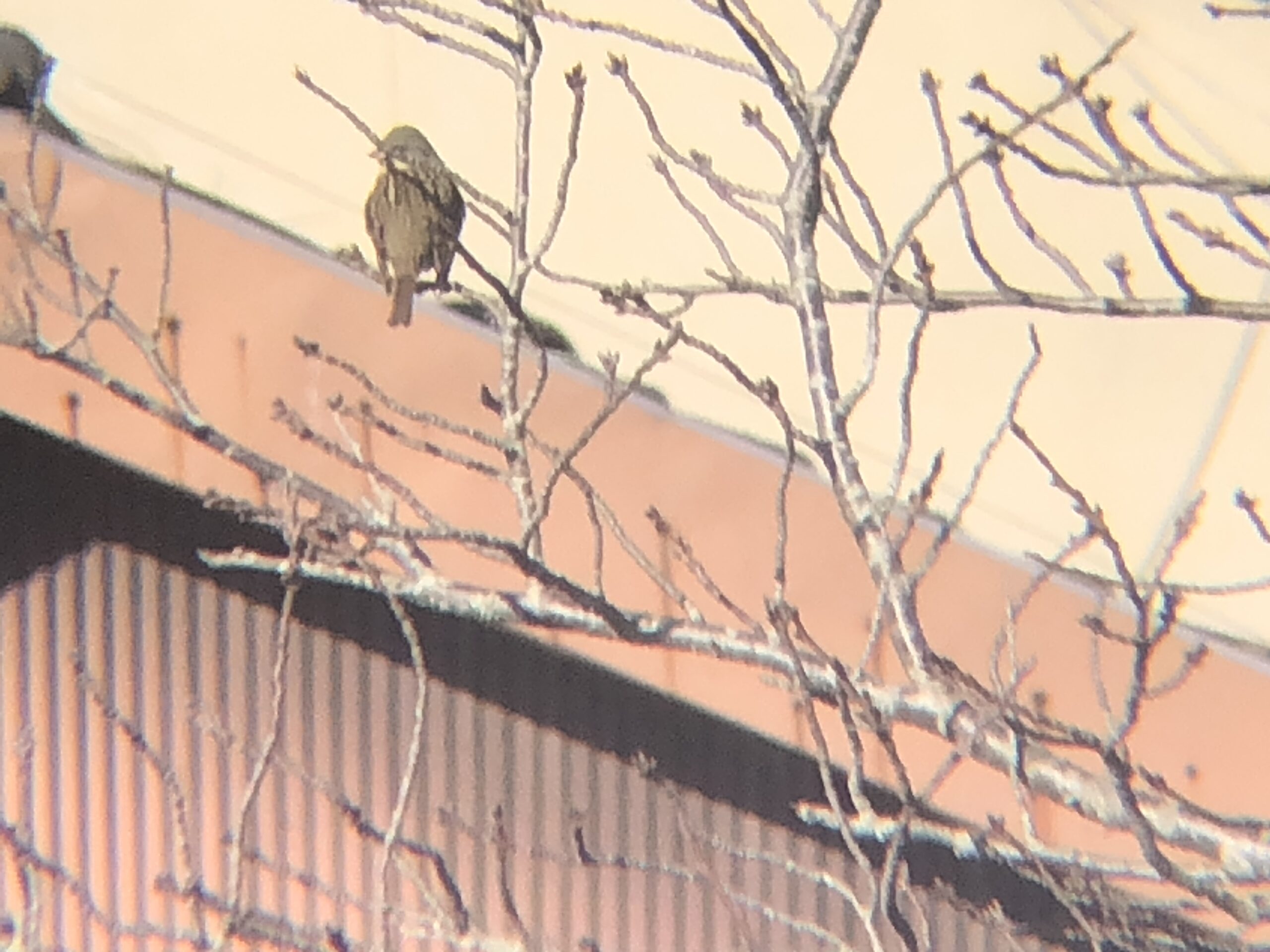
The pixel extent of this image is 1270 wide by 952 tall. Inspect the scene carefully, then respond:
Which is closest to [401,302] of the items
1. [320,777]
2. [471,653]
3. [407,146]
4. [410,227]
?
[410,227]

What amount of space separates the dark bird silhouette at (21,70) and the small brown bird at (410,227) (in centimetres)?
105

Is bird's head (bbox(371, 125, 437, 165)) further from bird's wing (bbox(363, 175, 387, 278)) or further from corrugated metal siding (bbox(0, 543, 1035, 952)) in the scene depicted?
corrugated metal siding (bbox(0, 543, 1035, 952))

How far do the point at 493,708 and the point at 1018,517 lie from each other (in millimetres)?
1632

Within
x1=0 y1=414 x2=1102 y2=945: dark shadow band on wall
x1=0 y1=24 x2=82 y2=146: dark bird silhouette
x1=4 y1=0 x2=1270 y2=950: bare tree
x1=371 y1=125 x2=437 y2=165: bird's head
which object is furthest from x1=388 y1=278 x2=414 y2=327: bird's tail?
x1=0 y1=414 x2=1102 y2=945: dark shadow band on wall

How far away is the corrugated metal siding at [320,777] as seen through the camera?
3.18 m

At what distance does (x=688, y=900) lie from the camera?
10.4 ft

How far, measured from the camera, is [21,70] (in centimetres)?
312

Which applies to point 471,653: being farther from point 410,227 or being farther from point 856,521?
point 856,521

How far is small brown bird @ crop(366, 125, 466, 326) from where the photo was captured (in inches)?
91.0

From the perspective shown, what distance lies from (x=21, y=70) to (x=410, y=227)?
1.56 meters

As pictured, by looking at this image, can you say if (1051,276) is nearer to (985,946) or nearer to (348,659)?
(985,946)

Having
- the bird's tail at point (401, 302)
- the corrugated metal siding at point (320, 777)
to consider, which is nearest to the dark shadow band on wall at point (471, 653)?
the corrugated metal siding at point (320, 777)

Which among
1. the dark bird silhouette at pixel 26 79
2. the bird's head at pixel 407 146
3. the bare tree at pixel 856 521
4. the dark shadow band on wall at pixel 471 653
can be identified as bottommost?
the bare tree at pixel 856 521

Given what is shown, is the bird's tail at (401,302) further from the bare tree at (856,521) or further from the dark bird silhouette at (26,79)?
the dark bird silhouette at (26,79)
